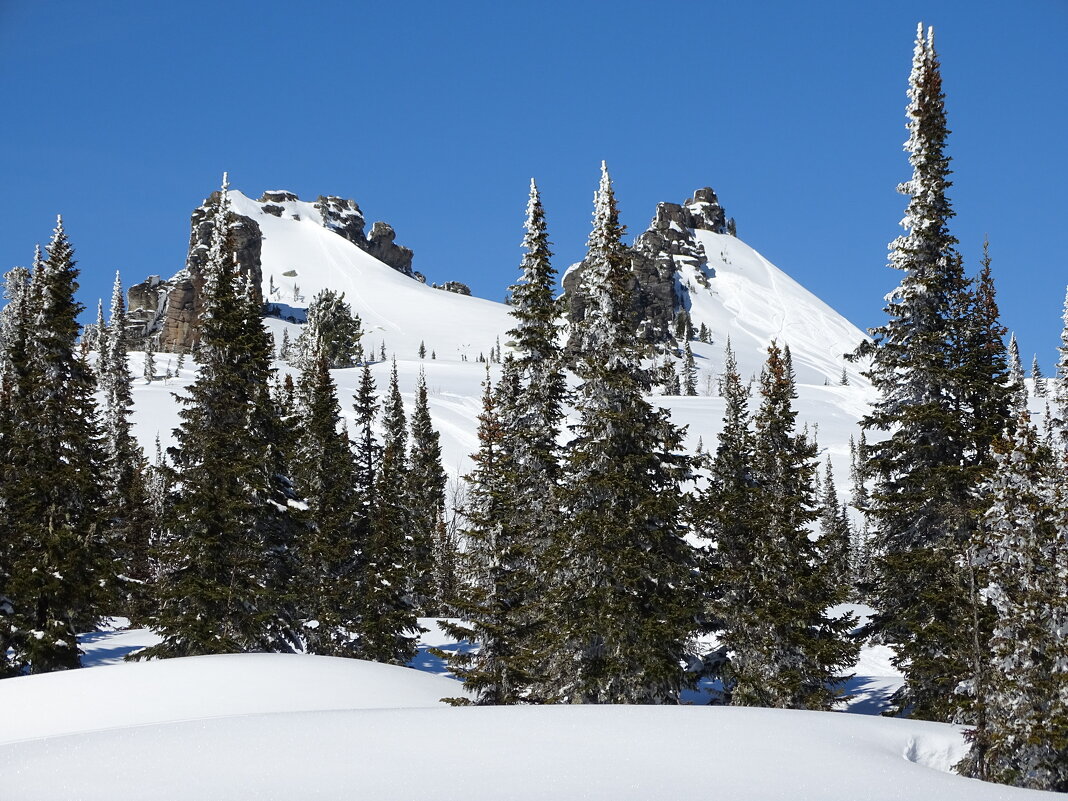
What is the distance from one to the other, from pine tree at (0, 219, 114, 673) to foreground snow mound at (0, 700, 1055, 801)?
1759cm

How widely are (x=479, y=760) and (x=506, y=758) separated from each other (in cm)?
29

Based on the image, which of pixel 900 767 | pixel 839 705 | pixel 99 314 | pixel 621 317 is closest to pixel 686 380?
pixel 99 314

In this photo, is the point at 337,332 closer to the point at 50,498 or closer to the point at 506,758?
the point at 50,498

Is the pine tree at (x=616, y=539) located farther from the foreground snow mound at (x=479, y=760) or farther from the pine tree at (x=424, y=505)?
the pine tree at (x=424, y=505)

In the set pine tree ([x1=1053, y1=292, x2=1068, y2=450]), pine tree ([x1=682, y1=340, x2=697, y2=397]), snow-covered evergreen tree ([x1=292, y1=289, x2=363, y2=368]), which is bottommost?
pine tree ([x1=1053, y1=292, x2=1068, y2=450])

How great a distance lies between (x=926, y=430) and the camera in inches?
866

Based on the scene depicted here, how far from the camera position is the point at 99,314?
114750 millimetres

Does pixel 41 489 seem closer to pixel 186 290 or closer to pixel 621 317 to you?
pixel 621 317

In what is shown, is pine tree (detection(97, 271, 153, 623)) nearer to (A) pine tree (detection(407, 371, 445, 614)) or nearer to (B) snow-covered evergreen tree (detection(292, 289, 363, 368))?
(A) pine tree (detection(407, 371, 445, 614))

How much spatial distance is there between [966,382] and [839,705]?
1488 centimetres

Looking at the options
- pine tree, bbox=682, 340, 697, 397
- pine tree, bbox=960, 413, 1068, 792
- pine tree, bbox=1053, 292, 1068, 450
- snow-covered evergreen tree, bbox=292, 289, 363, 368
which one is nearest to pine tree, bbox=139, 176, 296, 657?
pine tree, bbox=960, 413, 1068, 792

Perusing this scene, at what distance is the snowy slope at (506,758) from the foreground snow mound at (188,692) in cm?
466

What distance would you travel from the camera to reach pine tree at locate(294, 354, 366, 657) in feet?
110

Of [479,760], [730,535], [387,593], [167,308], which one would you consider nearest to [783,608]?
[730,535]
